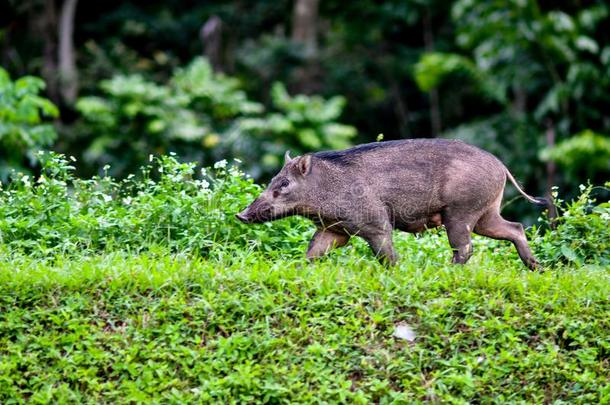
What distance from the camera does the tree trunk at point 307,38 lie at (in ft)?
82.1

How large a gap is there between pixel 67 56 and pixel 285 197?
17519 mm

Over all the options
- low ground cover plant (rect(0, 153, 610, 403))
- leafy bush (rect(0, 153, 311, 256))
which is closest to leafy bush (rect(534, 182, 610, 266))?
low ground cover plant (rect(0, 153, 610, 403))

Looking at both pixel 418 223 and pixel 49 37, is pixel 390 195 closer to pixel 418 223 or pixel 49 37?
pixel 418 223

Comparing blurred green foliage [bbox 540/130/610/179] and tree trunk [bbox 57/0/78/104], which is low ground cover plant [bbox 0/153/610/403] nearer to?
blurred green foliage [bbox 540/130/610/179]

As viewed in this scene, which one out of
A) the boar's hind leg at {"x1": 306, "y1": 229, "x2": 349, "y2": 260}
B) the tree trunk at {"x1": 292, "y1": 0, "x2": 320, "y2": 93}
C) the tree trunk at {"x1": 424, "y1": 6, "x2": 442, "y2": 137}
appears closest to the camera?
the boar's hind leg at {"x1": 306, "y1": 229, "x2": 349, "y2": 260}

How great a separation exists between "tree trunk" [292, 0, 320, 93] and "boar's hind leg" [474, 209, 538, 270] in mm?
17325

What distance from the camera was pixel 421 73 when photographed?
2247 cm

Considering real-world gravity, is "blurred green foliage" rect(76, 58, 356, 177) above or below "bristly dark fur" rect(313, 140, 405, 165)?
below

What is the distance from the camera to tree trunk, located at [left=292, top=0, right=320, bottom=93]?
2503 cm

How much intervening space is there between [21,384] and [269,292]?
1695 millimetres

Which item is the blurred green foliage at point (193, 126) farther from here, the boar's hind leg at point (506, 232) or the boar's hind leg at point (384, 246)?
the boar's hind leg at point (384, 246)

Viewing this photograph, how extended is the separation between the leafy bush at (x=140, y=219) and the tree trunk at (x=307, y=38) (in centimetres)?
1656

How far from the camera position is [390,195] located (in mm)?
7723

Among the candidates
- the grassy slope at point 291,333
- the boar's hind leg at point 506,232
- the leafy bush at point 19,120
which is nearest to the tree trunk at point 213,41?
the leafy bush at point 19,120
